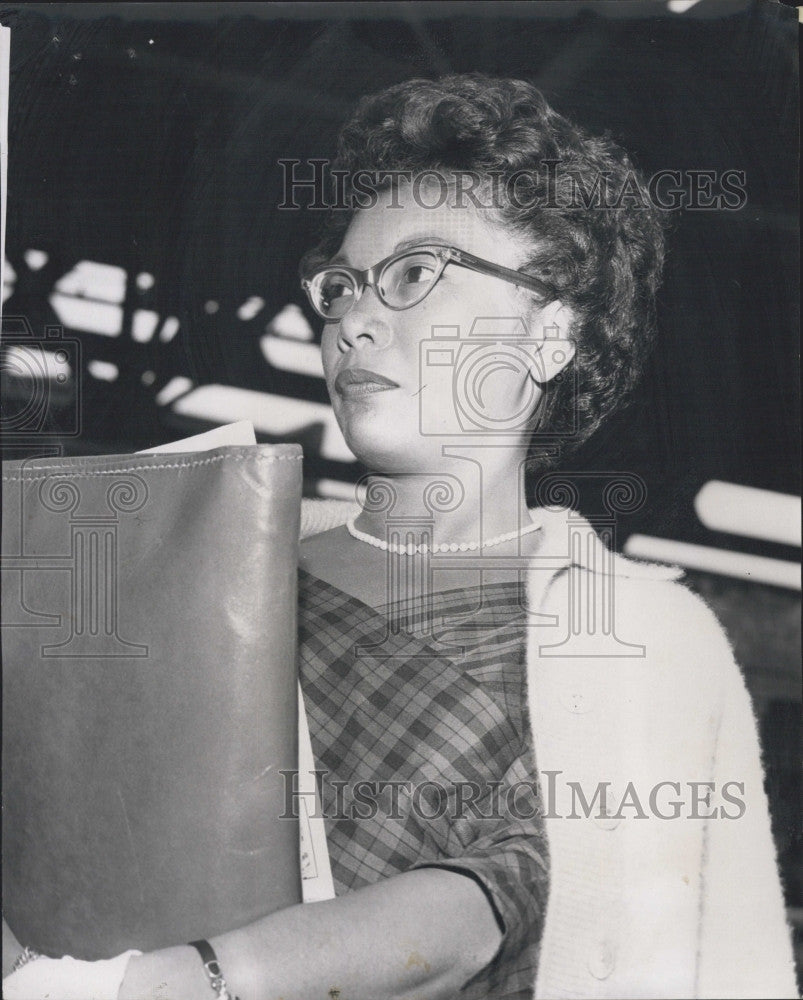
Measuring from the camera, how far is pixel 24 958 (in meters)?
1.00

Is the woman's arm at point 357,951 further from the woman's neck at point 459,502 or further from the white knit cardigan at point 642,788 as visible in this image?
the woman's neck at point 459,502

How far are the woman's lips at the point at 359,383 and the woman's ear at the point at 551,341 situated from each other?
156 mm

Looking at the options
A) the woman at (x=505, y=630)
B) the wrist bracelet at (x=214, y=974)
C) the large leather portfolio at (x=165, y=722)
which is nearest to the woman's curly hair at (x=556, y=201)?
the woman at (x=505, y=630)

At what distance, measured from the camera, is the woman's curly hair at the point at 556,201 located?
3.49 feet

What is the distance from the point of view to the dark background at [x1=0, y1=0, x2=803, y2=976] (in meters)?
1.07

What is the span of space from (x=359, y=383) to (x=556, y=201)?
0.96ft

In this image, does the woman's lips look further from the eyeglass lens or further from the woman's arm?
the woman's arm

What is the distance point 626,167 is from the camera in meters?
1.09

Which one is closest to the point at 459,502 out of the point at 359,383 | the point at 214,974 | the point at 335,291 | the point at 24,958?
Answer: the point at 359,383

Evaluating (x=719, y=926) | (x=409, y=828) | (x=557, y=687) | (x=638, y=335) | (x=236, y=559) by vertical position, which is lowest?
(x=719, y=926)

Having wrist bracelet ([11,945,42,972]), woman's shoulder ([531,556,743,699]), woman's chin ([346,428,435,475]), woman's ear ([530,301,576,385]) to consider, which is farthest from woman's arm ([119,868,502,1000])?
woman's ear ([530,301,576,385])

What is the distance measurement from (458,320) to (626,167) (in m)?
0.26

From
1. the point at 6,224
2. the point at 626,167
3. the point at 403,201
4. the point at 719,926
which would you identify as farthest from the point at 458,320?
the point at 719,926

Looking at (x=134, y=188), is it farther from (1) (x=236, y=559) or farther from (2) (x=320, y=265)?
(1) (x=236, y=559)
